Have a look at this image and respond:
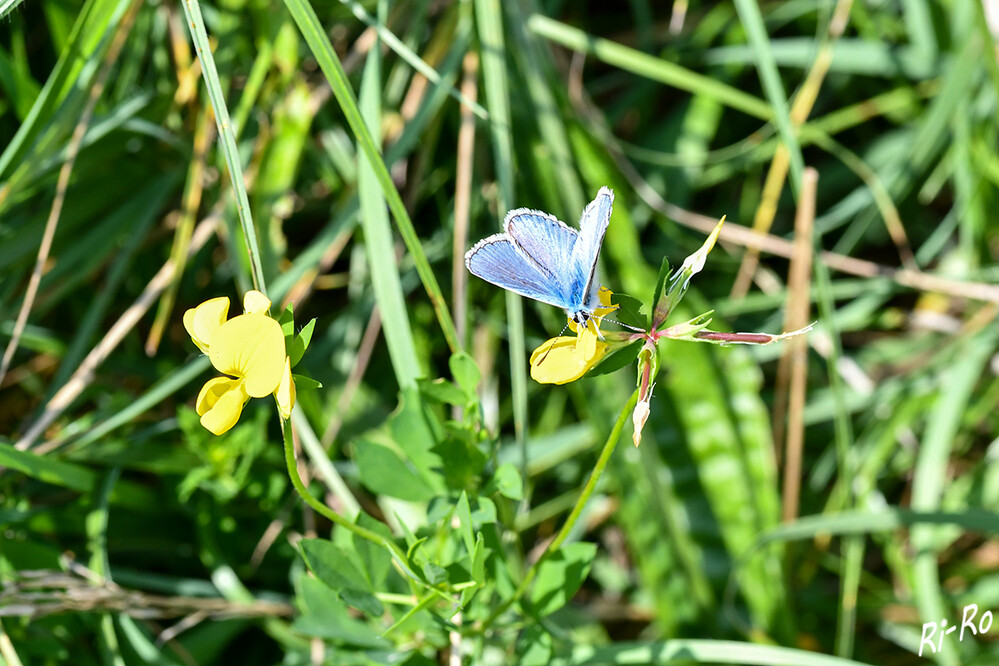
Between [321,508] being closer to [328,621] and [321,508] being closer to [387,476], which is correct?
[387,476]

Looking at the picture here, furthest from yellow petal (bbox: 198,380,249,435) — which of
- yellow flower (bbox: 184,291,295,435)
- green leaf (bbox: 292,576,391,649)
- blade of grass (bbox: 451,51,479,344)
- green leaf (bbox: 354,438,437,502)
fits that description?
blade of grass (bbox: 451,51,479,344)

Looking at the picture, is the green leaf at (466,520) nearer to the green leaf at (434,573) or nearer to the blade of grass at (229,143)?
the green leaf at (434,573)

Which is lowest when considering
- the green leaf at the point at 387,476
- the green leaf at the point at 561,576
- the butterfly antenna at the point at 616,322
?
the green leaf at the point at 561,576

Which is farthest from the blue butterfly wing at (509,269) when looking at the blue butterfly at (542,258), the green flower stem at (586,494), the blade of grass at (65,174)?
the blade of grass at (65,174)

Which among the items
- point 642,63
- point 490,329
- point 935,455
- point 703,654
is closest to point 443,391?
point 703,654

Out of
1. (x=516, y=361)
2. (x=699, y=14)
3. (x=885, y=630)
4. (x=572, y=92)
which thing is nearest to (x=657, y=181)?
(x=572, y=92)
